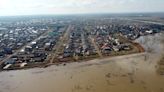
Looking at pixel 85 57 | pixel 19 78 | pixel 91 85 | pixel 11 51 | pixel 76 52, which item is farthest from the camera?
pixel 11 51

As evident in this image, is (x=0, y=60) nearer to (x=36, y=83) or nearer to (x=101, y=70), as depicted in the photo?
(x=36, y=83)

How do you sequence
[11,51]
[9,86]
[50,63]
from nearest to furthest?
[9,86] → [50,63] → [11,51]

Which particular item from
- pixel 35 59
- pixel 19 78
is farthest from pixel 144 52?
pixel 19 78

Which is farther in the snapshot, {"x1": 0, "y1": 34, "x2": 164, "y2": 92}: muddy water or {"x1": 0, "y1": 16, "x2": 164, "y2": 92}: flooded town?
{"x1": 0, "y1": 16, "x2": 164, "y2": 92}: flooded town

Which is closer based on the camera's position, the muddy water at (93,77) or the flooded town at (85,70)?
the muddy water at (93,77)

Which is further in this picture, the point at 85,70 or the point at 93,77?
the point at 85,70

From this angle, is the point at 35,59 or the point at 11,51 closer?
the point at 35,59

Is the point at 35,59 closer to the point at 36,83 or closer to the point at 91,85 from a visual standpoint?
the point at 36,83
